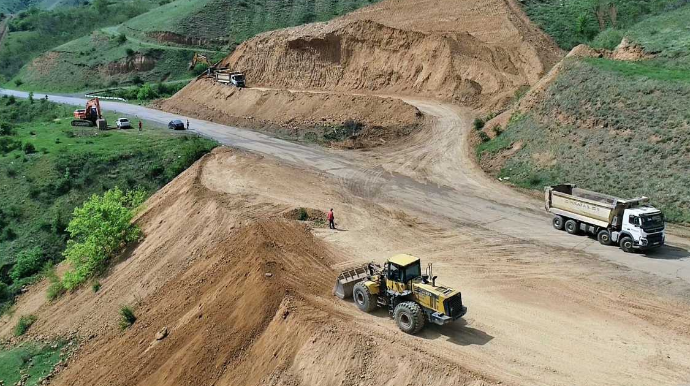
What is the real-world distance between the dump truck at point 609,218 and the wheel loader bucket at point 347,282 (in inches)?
438

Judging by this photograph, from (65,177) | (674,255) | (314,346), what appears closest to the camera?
(314,346)

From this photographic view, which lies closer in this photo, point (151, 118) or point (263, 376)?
point (263, 376)

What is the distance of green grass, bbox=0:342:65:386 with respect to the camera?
22.6m

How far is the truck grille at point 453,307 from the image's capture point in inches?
638

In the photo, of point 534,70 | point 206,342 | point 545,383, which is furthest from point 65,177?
point 534,70

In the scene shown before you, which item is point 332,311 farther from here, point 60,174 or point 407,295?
point 60,174

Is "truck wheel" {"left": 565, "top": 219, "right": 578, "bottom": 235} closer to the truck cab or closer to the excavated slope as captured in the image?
the truck cab

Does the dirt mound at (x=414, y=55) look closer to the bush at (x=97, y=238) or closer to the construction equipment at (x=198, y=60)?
the construction equipment at (x=198, y=60)

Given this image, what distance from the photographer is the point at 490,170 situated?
34.6m

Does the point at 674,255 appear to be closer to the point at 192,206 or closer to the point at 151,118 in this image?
the point at 192,206

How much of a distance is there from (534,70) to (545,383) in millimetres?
36649

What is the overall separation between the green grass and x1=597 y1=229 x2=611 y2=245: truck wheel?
23.3 m

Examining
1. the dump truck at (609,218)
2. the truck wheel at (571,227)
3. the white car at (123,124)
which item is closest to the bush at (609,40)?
the dump truck at (609,218)

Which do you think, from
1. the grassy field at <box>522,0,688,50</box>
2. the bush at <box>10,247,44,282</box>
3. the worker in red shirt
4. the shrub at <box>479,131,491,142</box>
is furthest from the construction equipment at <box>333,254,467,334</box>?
the grassy field at <box>522,0,688,50</box>
